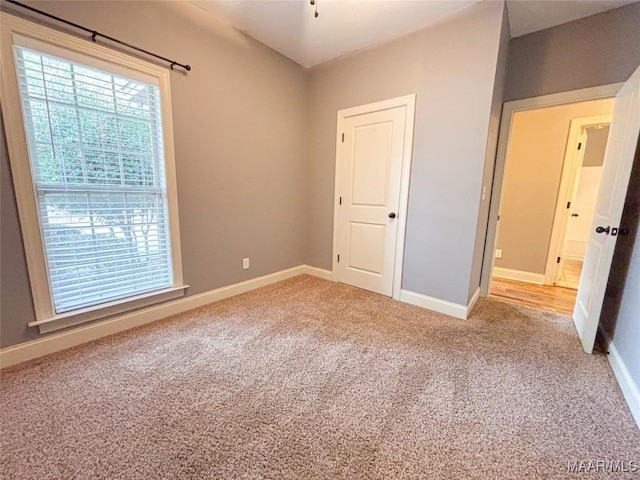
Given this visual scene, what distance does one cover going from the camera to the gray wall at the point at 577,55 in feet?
6.75

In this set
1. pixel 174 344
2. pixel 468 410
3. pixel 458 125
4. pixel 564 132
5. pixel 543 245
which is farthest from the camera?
pixel 543 245

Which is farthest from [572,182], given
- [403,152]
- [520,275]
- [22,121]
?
[22,121]

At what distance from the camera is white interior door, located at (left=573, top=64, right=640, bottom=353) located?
1.71 m

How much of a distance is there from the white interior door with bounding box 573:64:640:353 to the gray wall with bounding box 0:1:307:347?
9.32 feet

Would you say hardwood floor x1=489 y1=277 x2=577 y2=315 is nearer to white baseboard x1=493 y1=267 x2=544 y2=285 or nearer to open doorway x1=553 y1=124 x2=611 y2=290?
white baseboard x1=493 y1=267 x2=544 y2=285

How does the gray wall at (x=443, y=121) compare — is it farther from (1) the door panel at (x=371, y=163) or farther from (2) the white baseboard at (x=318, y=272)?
(2) the white baseboard at (x=318, y=272)

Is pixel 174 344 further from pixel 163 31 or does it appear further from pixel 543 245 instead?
pixel 543 245

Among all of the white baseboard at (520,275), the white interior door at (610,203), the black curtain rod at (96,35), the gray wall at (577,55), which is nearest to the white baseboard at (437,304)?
the white interior door at (610,203)

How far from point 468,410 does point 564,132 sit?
3.59 m

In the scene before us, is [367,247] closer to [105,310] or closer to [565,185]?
[105,310]

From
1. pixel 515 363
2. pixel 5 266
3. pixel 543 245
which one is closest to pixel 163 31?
pixel 5 266

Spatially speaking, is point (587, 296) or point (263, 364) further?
point (587, 296)

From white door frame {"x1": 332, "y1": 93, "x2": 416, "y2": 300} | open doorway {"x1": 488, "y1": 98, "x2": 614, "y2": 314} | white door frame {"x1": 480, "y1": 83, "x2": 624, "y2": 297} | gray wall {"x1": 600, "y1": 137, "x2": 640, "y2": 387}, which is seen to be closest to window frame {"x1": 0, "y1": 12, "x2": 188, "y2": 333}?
white door frame {"x1": 332, "y1": 93, "x2": 416, "y2": 300}

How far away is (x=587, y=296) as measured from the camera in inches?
82.4
